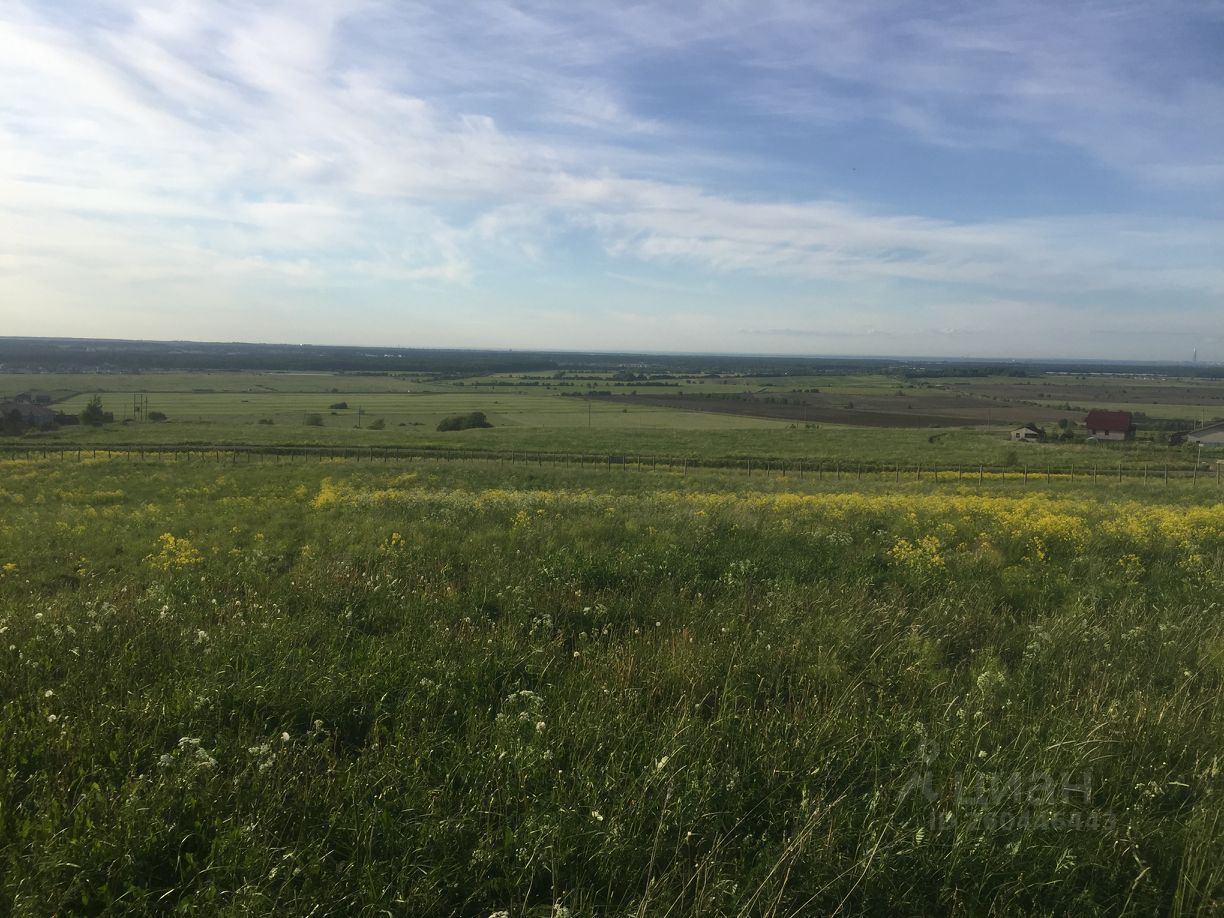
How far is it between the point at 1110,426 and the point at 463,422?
233 ft

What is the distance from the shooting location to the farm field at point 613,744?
2654mm

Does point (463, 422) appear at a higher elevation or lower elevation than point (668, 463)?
higher

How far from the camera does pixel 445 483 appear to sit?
3133cm

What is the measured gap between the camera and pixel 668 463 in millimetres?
49656

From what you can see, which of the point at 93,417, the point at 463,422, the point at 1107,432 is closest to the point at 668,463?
the point at 463,422

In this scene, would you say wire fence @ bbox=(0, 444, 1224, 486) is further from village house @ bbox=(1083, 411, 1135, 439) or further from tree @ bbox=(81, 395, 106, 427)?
village house @ bbox=(1083, 411, 1135, 439)

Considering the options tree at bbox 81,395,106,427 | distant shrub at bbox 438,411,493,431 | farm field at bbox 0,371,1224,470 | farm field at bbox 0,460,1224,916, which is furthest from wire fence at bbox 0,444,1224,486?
farm field at bbox 0,460,1224,916

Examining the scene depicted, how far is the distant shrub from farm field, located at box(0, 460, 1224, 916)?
7547cm

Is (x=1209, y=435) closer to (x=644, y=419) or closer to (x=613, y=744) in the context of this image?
(x=644, y=419)

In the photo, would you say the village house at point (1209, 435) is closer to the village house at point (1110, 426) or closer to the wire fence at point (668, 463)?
the village house at point (1110, 426)

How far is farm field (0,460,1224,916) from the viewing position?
104 inches

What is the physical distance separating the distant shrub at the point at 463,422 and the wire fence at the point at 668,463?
22.7 meters

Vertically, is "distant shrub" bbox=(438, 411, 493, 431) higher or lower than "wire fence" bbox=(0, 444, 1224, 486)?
higher

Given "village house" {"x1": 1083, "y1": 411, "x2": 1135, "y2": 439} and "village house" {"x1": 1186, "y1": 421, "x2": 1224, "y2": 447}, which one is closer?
"village house" {"x1": 1186, "y1": 421, "x2": 1224, "y2": 447}
